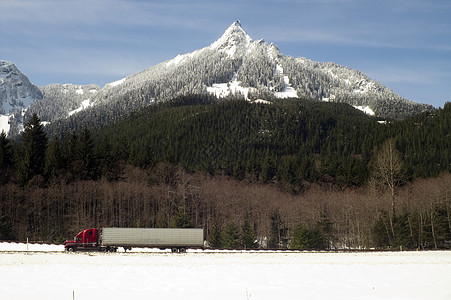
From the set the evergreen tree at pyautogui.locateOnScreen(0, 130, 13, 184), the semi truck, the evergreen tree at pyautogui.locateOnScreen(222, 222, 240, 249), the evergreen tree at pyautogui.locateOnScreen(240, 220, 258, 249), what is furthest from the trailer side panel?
the evergreen tree at pyautogui.locateOnScreen(0, 130, 13, 184)

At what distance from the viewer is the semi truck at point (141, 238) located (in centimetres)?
5019

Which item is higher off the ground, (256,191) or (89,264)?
(256,191)

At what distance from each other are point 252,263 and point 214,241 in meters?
32.9

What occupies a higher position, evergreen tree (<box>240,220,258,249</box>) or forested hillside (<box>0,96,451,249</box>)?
forested hillside (<box>0,96,451,249</box>)

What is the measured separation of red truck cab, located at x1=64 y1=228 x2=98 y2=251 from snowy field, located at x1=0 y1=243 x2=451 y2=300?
868cm

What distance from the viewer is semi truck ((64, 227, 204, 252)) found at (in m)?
50.2

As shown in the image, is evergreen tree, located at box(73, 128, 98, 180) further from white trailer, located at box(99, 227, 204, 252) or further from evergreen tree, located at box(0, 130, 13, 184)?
white trailer, located at box(99, 227, 204, 252)

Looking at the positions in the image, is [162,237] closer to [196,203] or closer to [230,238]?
[230,238]

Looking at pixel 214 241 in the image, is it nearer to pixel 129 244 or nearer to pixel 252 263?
pixel 129 244

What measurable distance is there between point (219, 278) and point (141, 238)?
25313mm

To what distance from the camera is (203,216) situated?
3679 inches

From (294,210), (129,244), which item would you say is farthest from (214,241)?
(294,210)

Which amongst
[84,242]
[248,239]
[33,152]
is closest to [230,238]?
[248,239]

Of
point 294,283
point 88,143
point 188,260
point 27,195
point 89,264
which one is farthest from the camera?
point 88,143
